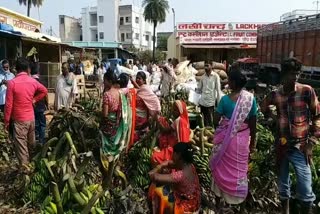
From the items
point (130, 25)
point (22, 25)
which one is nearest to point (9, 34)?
point (22, 25)

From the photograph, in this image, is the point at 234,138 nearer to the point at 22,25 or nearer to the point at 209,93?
the point at 209,93

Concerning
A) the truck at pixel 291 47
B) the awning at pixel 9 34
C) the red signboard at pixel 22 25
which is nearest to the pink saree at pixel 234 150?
the awning at pixel 9 34

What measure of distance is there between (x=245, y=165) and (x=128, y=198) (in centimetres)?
116

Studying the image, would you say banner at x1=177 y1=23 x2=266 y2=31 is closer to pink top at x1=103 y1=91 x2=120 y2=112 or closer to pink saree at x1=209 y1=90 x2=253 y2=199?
pink top at x1=103 y1=91 x2=120 y2=112

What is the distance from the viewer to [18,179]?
182 inches

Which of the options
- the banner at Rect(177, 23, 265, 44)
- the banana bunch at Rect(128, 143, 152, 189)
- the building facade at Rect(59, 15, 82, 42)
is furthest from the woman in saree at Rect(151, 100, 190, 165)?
the building facade at Rect(59, 15, 82, 42)

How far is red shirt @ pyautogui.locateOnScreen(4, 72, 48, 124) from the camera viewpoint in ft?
15.8

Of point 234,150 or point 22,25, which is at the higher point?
point 22,25

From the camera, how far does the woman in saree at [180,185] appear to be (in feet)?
10.9

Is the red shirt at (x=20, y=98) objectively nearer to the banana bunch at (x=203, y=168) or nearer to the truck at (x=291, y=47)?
the banana bunch at (x=203, y=168)

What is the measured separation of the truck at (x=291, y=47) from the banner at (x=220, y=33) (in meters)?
12.9

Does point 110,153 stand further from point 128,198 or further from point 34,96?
point 128,198

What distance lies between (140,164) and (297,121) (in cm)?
186

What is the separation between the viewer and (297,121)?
12.4 feet
